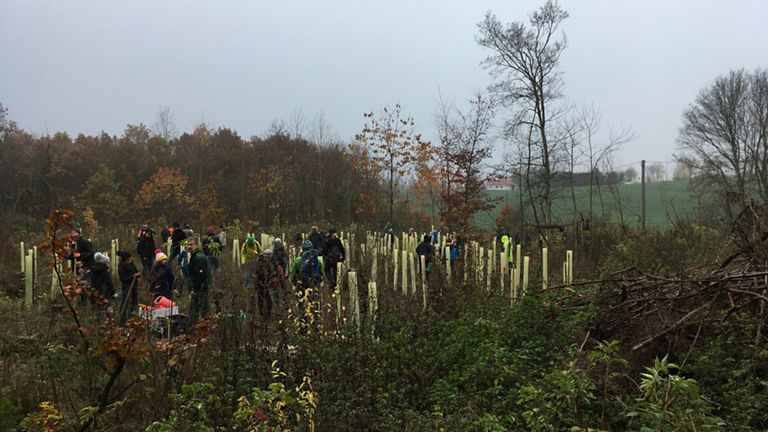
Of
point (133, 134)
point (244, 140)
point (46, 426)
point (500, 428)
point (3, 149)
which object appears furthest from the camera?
point (133, 134)

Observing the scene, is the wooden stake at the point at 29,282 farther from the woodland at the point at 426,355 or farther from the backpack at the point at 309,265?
the backpack at the point at 309,265

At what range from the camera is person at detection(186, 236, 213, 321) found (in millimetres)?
7285

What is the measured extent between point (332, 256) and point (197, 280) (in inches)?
140

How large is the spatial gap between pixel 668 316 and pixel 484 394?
2.06 metres

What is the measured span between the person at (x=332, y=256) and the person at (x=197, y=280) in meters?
3.20

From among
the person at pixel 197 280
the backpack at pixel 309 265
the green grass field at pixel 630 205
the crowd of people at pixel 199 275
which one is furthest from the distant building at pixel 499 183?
the person at pixel 197 280

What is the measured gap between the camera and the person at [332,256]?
10.8 meters

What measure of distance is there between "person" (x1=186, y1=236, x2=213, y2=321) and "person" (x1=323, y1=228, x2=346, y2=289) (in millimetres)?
3201

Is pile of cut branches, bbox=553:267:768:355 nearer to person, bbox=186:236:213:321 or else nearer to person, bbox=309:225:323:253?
person, bbox=186:236:213:321

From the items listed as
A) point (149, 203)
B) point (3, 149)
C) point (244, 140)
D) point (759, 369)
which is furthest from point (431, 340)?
point (244, 140)

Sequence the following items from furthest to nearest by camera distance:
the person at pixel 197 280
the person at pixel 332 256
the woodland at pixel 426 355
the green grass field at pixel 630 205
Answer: the green grass field at pixel 630 205 → the person at pixel 332 256 → the person at pixel 197 280 → the woodland at pixel 426 355

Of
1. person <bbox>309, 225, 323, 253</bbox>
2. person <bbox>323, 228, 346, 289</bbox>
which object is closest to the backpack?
person <bbox>323, 228, 346, 289</bbox>

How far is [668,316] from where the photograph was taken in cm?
505

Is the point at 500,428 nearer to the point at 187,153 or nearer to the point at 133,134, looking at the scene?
the point at 187,153
